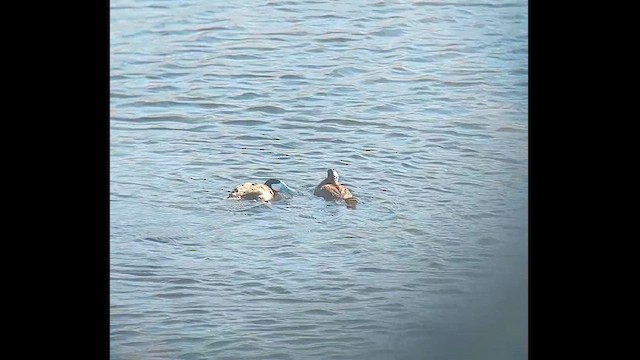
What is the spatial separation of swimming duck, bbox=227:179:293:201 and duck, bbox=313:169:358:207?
7 cm

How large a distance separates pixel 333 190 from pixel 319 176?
48 mm

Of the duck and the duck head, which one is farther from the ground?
the duck head

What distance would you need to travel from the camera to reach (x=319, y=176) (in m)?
2.13

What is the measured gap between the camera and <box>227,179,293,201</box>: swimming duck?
212 centimetres

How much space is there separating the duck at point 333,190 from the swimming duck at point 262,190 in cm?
7

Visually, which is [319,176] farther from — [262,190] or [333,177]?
[262,190]

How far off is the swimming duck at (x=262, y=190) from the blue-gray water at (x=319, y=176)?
18 mm

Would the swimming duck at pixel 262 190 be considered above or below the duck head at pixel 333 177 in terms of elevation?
below

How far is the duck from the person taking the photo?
6.95 ft

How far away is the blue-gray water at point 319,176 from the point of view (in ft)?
6.93

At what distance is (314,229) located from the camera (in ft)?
7.02

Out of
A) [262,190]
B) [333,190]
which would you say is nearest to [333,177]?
[333,190]
